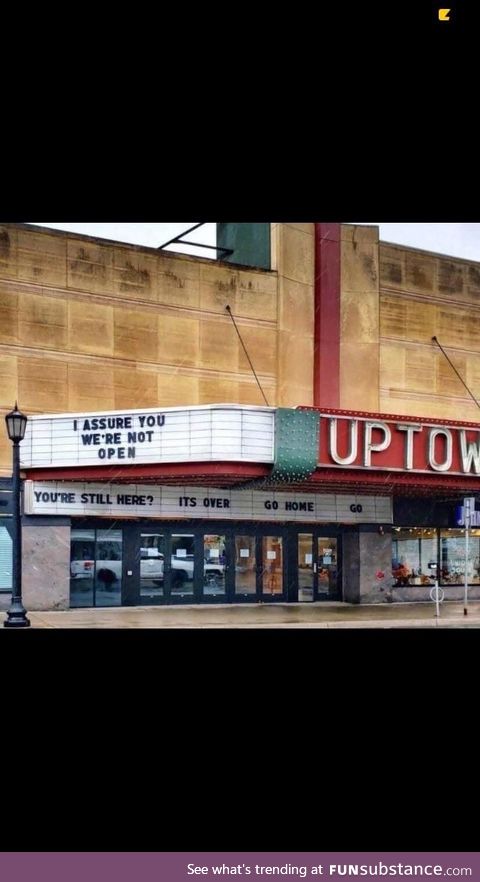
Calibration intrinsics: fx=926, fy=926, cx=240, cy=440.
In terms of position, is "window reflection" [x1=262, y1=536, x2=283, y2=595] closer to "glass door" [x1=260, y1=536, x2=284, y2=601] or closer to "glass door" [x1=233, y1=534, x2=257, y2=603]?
"glass door" [x1=260, y1=536, x2=284, y2=601]

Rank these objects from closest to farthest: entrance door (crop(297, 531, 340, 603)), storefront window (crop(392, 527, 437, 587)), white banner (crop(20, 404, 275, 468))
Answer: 1. white banner (crop(20, 404, 275, 468))
2. entrance door (crop(297, 531, 340, 603))
3. storefront window (crop(392, 527, 437, 587))

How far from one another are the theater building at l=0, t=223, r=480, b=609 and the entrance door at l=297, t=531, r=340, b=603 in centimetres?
5

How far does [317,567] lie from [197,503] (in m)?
4.45

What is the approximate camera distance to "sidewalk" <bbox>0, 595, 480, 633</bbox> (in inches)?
794

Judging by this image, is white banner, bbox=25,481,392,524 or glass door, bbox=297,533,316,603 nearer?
white banner, bbox=25,481,392,524

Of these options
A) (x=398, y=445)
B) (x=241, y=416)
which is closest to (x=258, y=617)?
(x=241, y=416)

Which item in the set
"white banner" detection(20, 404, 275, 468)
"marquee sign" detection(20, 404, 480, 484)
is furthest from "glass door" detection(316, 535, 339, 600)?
"white banner" detection(20, 404, 275, 468)

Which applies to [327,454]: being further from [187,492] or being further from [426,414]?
Result: [426,414]

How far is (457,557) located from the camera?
29.0m

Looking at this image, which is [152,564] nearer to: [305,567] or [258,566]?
[258,566]

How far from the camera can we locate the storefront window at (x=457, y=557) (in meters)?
28.8

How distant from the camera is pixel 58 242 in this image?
2302 centimetres

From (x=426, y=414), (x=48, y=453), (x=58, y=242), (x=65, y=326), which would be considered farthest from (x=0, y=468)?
(x=426, y=414)

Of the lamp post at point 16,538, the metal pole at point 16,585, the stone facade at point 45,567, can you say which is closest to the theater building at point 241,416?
the stone facade at point 45,567
